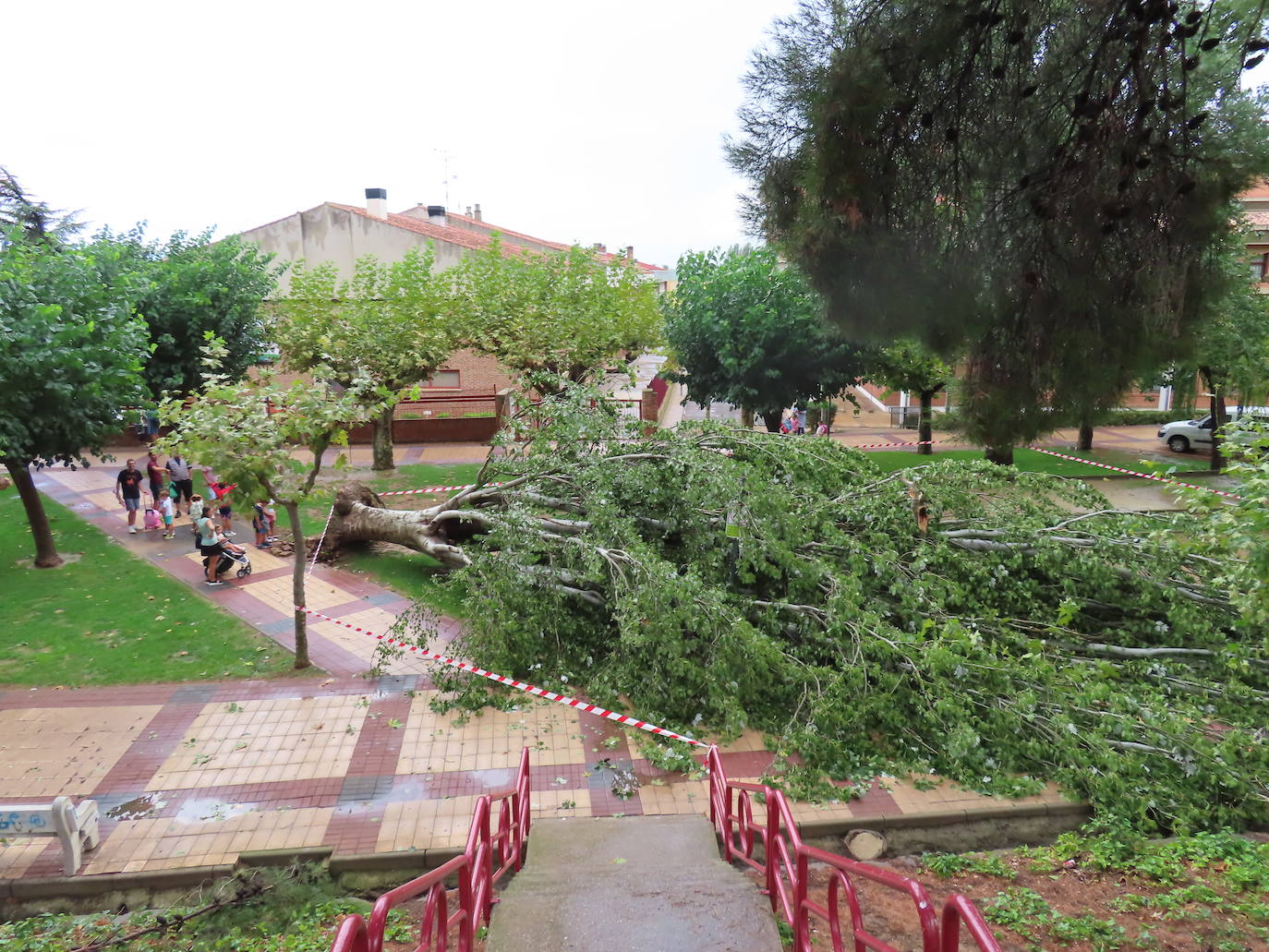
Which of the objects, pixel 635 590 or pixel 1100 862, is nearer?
pixel 1100 862

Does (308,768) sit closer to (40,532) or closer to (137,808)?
(137,808)

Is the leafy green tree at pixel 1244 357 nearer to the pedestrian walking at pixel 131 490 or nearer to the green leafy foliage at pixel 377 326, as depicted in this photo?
the green leafy foliage at pixel 377 326

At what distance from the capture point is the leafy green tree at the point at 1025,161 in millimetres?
4094

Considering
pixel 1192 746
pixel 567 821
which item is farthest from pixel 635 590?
pixel 1192 746

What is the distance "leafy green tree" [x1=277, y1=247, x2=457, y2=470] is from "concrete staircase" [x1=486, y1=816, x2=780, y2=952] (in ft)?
41.6

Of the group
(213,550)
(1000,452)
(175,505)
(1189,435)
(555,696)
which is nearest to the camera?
(1000,452)

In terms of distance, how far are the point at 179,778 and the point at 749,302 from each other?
14237 millimetres

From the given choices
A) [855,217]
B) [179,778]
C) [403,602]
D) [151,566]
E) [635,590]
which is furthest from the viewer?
[151,566]

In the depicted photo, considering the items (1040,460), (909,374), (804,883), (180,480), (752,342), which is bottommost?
(804,883)

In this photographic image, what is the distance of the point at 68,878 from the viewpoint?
219 inches

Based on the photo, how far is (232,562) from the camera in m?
11.6

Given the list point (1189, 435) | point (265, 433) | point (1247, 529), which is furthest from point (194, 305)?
point (1189, 435)

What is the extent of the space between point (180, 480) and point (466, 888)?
12.4m

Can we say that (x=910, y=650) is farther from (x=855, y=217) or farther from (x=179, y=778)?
(x=179, y=778)
